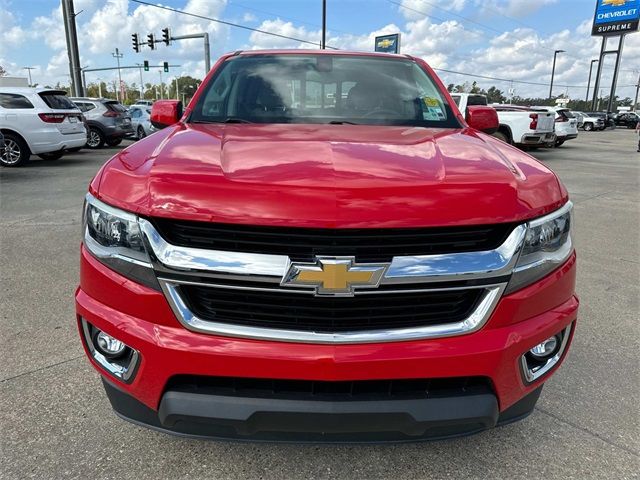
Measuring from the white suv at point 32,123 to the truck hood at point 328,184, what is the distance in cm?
1062

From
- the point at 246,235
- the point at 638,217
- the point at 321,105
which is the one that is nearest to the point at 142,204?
the point at 246,235

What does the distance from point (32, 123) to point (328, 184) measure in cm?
1150

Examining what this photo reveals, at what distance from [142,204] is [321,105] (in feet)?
5.15

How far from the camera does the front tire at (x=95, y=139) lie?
51.9 ft

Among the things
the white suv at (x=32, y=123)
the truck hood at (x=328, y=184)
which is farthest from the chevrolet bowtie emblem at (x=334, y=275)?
the white suv at (x=32, y=123)

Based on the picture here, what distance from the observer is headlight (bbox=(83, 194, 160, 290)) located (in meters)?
1.62

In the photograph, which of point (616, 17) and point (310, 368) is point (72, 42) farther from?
point (616, 17)

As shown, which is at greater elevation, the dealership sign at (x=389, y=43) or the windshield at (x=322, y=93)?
the dealership sign at (x=389, y=43)

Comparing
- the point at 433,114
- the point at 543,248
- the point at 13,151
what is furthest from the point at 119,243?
the point at 13,151

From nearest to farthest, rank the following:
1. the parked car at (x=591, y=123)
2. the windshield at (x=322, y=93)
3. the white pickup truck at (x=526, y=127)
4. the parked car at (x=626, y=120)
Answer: the windshield at (x=322, y=93)
the white pickup truck at (x=526, y=127)
the parked car at (x=591, y=123)
the parked car at (x=626, y=120)

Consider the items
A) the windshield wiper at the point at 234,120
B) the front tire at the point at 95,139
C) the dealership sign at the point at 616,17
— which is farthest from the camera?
the dealership sign at the point at 616,17

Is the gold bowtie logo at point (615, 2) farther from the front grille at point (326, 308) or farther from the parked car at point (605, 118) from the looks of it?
the front grille at point (326, 308)

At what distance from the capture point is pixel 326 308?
1.59 metres

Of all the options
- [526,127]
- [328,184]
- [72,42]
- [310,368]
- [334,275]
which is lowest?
[526,127]
